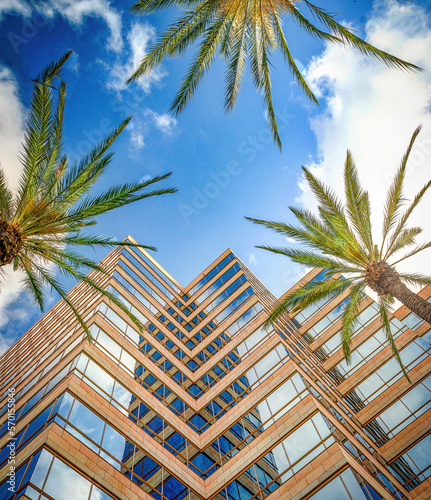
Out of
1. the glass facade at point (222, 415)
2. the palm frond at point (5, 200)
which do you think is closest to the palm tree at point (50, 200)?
the palm frond at point (5, 200)

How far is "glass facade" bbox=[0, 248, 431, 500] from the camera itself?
11273mm

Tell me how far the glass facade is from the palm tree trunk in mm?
5388

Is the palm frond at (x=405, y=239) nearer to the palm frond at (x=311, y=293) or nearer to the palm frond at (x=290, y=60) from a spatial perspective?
the palm frond at (x=311, y=293)

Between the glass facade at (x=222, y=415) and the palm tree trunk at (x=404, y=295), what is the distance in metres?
5.39

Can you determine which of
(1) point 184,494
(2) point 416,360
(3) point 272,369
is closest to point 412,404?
(2) point 416,360

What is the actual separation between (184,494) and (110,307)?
9661 millimetres

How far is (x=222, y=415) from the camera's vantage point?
62.3 ft

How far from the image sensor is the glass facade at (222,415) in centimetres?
1127

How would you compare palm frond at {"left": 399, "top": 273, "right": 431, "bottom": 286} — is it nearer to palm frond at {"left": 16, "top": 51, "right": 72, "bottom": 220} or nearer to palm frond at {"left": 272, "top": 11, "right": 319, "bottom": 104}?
palm frond at {"left": 272, "top": 11, "right": 319, "bottom": 104}

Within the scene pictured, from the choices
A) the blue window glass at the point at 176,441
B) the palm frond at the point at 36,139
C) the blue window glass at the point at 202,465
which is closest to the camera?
the palm frond at the point at 36,139

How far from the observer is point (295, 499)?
11.5m

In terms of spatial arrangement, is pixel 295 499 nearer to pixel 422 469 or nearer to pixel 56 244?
pixel 422 469

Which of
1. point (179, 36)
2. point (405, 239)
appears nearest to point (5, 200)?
point (179, 36)

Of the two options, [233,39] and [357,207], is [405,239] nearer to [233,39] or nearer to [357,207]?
[357,207]
